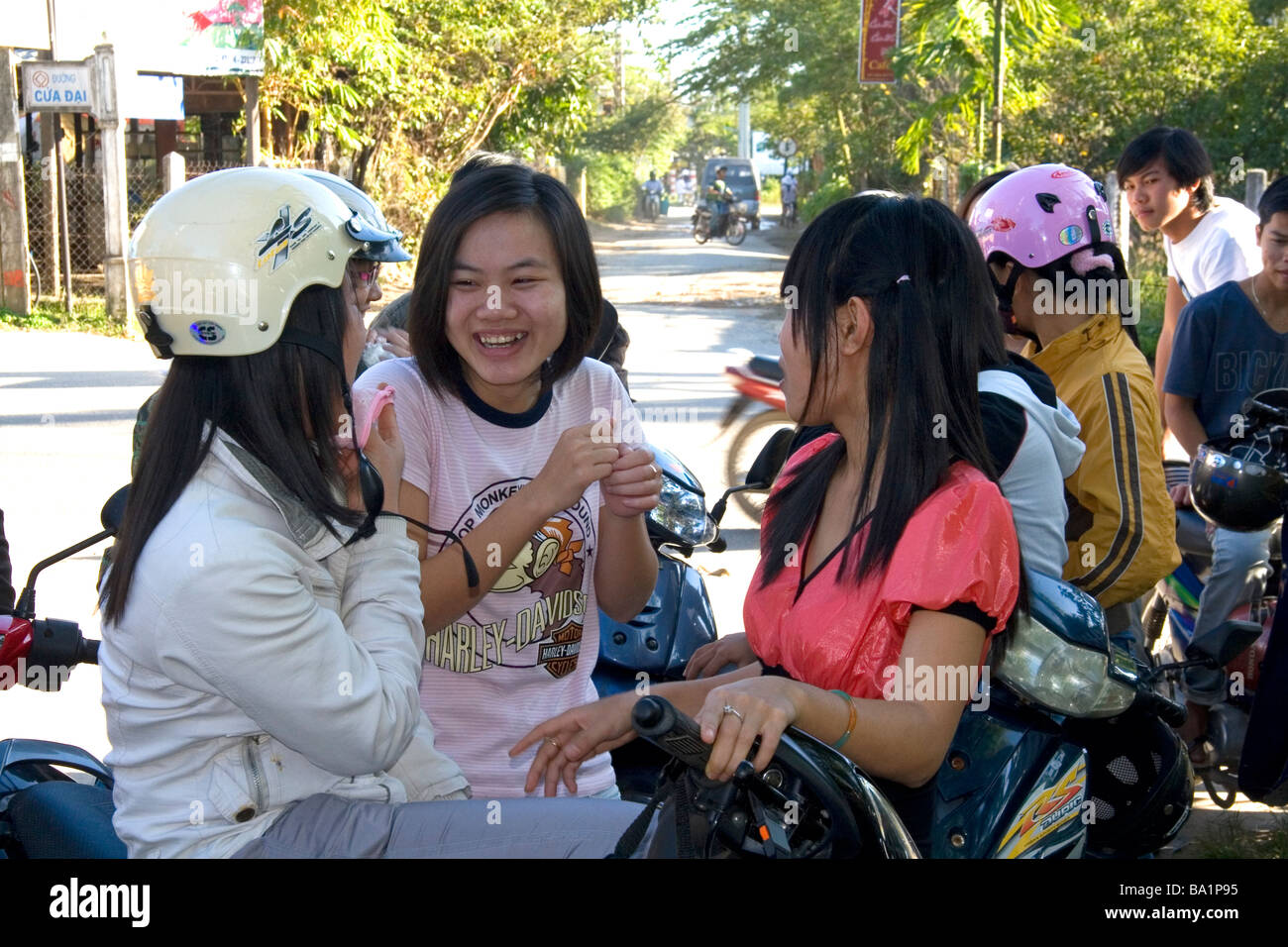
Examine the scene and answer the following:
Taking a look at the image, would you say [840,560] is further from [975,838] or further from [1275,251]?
[1275,251]

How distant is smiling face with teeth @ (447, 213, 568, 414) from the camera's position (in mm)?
2416

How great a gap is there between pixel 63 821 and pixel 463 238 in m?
1.17

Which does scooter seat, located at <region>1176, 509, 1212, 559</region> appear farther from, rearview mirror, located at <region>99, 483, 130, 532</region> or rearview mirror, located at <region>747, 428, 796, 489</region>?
rearview mirror, located at <region>99, 483, 130, 532</region>

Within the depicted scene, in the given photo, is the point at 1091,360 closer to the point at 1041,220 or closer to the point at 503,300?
the point at 1041,220

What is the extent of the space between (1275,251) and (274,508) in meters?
3.40

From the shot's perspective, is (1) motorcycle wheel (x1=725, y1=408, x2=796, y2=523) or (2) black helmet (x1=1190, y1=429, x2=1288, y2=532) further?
(1) motorcycle wheel (x1=725, y1=408, x2=796, y2=523)

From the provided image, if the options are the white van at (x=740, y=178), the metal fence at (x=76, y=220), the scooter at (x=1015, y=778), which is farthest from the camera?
the white van at (x=740, y=178)

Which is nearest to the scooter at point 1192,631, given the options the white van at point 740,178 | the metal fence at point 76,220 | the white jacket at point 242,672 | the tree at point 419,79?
the white jacket at point 242,672

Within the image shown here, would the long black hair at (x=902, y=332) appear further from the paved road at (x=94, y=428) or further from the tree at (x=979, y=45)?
the tree at (x=979, y=45)

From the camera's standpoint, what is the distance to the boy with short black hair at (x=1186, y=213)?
16.6 ft

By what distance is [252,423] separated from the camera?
1.89 metres

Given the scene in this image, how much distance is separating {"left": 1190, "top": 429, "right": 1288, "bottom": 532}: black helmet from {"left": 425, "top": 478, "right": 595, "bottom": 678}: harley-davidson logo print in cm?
194

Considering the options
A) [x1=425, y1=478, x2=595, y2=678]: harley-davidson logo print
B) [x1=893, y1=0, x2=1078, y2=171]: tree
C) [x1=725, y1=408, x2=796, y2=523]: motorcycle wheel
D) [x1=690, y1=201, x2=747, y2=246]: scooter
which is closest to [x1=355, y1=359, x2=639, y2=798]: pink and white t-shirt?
[x1=425, y1=478, x2=595, y2=678]: harley-davidson logo print
